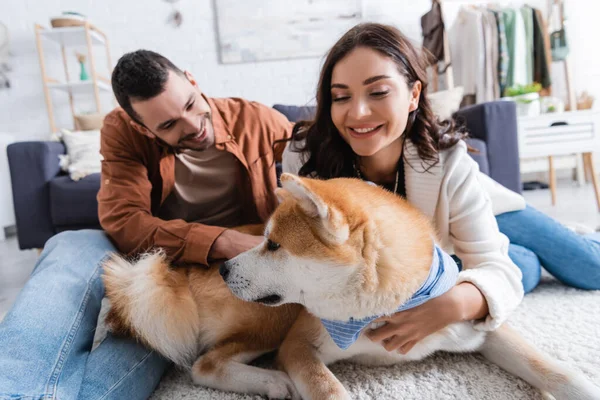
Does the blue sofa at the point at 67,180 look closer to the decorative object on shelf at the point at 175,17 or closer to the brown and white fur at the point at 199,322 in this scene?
the brown and white fur at the point at 199,322

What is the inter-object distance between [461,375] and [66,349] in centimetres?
89

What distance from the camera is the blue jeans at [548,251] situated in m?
1.27

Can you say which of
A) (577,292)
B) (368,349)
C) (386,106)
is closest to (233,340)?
(368,349)

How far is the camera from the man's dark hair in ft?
3.62

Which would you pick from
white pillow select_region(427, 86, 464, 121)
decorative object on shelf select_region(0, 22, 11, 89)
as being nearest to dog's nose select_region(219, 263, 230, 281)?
white pillow select_region(427, 86, 464, 121)

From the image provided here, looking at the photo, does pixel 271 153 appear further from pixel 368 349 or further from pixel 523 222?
pixel 523 222

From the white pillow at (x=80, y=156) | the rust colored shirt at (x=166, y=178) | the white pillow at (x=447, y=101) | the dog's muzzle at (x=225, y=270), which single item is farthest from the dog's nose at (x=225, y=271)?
the white pillow at (x=447, y=101)

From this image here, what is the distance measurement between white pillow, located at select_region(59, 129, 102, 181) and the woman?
1.74 m

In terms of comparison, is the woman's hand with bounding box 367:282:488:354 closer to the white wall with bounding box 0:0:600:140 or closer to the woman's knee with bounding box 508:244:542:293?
the woman's knee with bounding box 508:244:542:293

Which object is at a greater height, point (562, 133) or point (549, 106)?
point (549, 106)

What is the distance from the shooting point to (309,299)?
0.75m

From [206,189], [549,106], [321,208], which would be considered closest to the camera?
[321,208]

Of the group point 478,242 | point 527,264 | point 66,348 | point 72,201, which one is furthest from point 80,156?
point 527,264

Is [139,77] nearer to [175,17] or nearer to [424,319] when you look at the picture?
[424,319]
